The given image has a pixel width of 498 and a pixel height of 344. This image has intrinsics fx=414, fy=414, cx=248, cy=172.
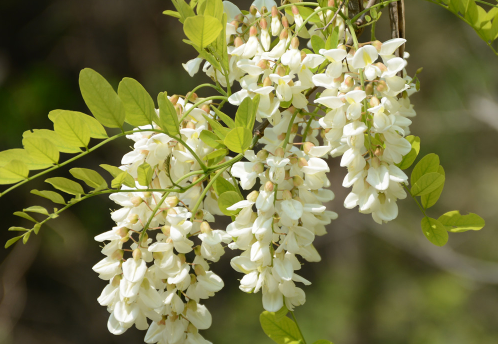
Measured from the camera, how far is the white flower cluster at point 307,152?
10.5 inches

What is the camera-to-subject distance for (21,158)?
0.29 meters

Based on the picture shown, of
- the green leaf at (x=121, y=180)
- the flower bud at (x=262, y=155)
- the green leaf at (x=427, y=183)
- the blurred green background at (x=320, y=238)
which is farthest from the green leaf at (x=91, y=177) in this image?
the blurred green background at (x=320, y=238)

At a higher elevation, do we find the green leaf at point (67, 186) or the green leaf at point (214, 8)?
the green leaf at point (214, 8)

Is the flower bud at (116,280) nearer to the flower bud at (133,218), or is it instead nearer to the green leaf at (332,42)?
the flower bud at (133,218)

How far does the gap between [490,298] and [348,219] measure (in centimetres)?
76

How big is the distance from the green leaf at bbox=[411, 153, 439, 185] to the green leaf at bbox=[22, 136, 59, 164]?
0.27 m

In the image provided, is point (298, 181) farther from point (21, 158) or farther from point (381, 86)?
point (21, 158)

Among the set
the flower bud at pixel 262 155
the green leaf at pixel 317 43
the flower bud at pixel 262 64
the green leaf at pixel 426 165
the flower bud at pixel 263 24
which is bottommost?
the green leaf at pixel 426 165

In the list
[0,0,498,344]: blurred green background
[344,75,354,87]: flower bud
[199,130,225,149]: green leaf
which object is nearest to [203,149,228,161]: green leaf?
[199,130,225,149]: green leaf

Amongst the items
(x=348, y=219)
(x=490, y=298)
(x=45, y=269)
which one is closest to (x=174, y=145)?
(x=45, y=269)

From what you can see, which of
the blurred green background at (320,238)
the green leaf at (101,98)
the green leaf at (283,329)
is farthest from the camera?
the blurred green background at (320,238)

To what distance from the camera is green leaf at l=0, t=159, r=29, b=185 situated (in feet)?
0.91

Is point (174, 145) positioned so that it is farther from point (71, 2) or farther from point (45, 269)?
point (71, 2)

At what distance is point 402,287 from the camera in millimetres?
2064
